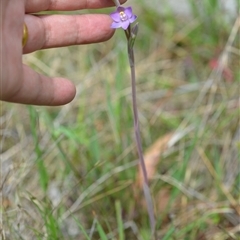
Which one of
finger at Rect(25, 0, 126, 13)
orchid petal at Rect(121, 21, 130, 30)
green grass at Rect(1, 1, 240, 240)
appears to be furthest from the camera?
green grass at Rect(1, 1, 240, 240)

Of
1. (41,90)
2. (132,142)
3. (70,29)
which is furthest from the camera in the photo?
(132,142)

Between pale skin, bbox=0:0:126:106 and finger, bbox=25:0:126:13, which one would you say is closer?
pale skin, bbox=0:0:126:106

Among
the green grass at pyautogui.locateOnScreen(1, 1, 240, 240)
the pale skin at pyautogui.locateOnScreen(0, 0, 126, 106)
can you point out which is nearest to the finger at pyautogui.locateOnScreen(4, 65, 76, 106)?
the pale skin at pyautogui.locateOnScreen(0, 0, 126, 106)

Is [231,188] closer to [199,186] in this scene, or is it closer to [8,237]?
[199,186]

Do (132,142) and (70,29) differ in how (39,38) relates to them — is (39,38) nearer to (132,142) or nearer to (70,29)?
(70,29)

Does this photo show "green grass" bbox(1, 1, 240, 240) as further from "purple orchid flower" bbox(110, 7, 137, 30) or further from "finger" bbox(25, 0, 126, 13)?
"purple orchid flower" bbox(110, 7, 137, 30)

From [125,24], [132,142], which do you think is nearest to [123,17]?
[125,24]

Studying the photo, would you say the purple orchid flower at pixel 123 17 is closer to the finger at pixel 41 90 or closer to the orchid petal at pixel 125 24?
the orchid petal at pixel 125 24

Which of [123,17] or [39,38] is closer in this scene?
[123,17]

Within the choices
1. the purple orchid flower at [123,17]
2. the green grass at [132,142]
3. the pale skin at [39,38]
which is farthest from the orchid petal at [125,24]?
the green grass at [132,142]
